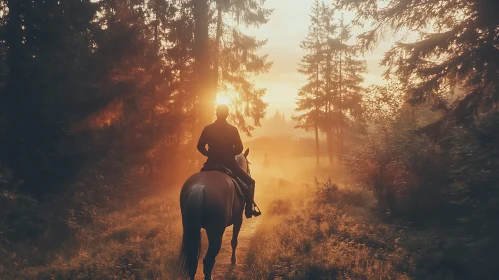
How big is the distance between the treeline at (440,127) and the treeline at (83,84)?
8204 millimetres

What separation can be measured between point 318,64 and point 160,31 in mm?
21738

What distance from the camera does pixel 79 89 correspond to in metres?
10.8

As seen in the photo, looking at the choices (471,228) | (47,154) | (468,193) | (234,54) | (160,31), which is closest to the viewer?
(471,228)

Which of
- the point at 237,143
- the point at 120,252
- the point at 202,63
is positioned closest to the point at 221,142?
the point at 237,143

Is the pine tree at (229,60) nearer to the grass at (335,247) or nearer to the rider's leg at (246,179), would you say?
the grass at (335,247)

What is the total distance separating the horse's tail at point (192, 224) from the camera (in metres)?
5.48

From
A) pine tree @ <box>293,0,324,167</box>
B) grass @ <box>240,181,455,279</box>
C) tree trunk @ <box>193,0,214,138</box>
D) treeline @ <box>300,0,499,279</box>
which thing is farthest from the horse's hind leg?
pine tree @ <box>293,0,324,167</box>

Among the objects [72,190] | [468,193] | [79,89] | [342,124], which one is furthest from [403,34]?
[342,124]

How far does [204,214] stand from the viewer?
560 cm

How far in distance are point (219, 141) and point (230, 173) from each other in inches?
27.4

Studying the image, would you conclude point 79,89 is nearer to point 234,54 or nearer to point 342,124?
point 234,54

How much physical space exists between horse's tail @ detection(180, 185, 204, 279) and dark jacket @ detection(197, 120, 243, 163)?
53.7 inches

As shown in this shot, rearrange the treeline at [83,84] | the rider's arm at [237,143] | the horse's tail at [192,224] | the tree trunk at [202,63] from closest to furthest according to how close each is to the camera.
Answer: the horse's tail at [192,224] → the rider's arm at [237,143] → the treeline at [83,84] → the tree trunk at [202,63]

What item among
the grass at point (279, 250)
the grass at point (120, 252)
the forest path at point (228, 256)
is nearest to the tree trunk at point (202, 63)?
the grass at point (279, 250)
